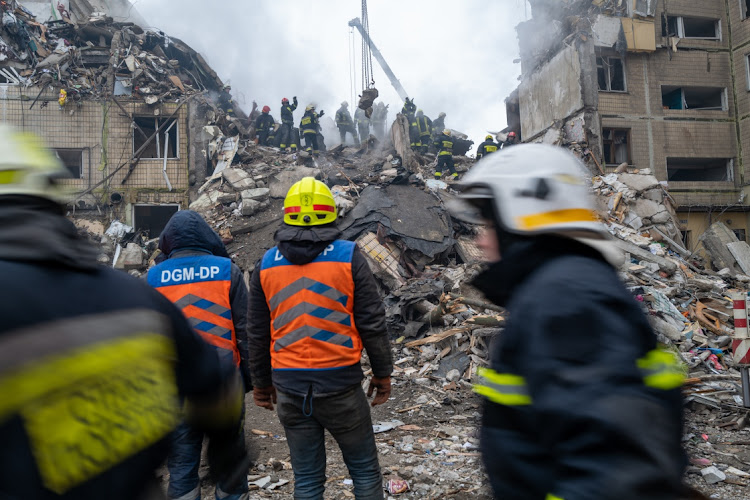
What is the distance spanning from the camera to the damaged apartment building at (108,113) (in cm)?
1503

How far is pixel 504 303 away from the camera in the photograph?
1228 mm

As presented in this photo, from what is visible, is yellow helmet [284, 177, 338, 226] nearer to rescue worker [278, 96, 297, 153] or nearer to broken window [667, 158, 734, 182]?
rescue worker [278, 96, 297, 153]

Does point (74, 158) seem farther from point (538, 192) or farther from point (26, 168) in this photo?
point (538, 192)

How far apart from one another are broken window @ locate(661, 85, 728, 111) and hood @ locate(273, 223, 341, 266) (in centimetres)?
2111

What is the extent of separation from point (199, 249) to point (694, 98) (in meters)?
23.7

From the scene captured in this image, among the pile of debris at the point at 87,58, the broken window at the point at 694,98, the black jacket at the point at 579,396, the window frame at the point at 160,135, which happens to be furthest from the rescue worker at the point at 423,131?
the black jacket at the point at 579,396

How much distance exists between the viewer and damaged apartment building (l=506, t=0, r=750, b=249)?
1769 cm

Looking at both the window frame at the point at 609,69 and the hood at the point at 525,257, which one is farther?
the window frame at the point at 609,69

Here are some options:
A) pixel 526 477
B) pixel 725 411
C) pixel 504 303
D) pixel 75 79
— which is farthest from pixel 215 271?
pixel 75 79

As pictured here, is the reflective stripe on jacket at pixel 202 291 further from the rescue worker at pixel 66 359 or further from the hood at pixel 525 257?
the hood at pixel 525 257

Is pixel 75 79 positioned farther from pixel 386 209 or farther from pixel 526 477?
pixel 526 477

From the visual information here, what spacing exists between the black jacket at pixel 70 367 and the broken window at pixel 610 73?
67.2 ft

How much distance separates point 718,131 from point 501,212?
73.9 feet

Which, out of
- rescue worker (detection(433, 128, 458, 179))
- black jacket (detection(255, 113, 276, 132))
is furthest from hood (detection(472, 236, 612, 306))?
black jacket (detection(255, 113, 276, 132))
